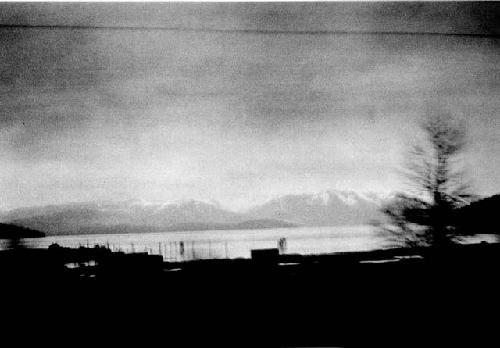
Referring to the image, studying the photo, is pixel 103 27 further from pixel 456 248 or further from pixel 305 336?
pixel 456 248

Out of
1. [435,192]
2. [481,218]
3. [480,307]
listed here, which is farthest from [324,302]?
[481,218]

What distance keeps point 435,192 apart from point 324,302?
18269 millimetres

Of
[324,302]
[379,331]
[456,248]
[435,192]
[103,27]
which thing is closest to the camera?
[379,331]

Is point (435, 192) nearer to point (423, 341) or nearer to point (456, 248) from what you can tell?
point (456, 248)

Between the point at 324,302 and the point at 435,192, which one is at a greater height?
the point at 435,192

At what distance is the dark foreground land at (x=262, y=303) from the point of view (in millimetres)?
7012

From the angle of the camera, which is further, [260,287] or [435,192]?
[435,192]

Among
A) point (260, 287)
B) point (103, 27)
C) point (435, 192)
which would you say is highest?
point (103, 27)

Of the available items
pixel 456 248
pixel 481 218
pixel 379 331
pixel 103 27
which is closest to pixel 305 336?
pixel 379 331

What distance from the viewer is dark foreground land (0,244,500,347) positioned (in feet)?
23.0

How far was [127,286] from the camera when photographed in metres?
8.82

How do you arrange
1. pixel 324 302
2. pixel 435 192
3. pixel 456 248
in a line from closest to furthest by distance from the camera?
1. pixel 324 302
2. pixel 456 248
3. pixel 435 192

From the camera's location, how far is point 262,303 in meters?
8.38

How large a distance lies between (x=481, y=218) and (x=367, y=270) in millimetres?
18297
